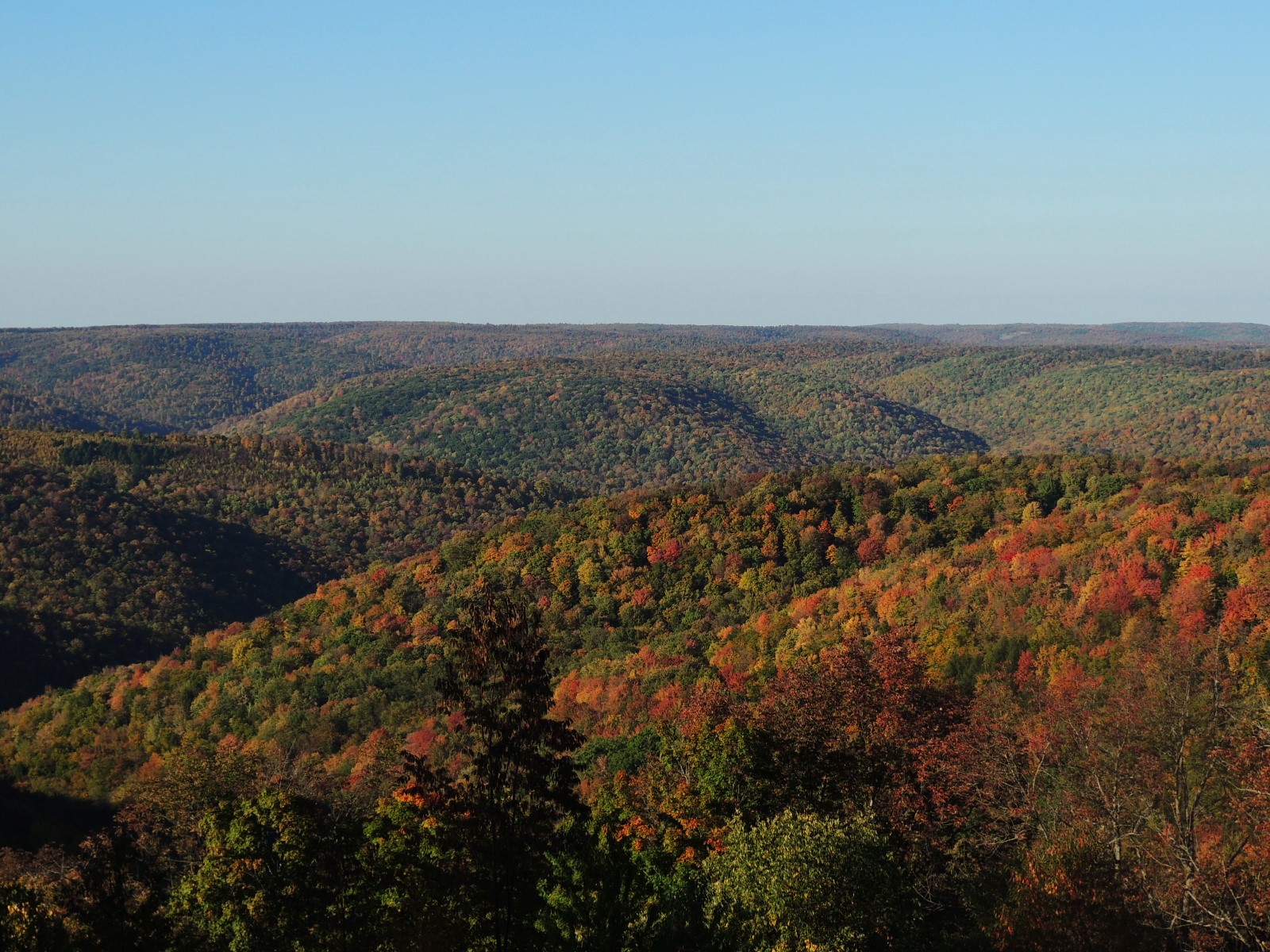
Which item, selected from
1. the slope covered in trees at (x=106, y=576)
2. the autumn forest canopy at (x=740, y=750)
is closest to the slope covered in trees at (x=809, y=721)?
the autumn forest canopy at (x=740, y=750)

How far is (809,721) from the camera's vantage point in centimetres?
4088

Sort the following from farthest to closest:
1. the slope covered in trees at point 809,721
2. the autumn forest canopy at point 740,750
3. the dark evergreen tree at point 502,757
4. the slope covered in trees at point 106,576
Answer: the slope covered in trees at point 106,576, the slope covered in trees at point 809,721, the autumn forest canopy at point 740,750, the dark evergreen tree at point 502,757

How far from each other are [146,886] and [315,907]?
5.24 m

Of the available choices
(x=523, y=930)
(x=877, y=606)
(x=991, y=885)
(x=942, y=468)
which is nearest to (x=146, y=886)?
(x=523, y=930)

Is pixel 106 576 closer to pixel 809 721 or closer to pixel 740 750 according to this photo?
pixel 740 750

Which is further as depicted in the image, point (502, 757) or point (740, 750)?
point (740, 750)

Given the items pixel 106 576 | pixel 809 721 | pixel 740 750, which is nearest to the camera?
pixel 740 750

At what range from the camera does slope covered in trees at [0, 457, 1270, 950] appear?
29688 mm

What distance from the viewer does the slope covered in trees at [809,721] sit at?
29688mm

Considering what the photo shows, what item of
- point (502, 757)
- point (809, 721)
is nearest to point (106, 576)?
point (809, 721)

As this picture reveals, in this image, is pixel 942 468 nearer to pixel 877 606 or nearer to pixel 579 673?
pixel 877 606

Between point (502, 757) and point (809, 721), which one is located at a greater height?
point (502, 757)

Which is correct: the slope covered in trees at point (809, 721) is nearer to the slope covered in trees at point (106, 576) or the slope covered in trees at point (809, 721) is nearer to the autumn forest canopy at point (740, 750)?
the autumn forest canopy at point (740, 750)

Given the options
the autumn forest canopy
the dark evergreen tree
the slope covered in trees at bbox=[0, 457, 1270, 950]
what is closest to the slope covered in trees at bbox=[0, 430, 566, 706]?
the autumn forest canopy
